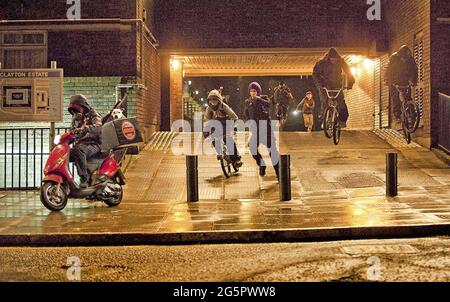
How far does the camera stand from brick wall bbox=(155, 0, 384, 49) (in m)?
17.8

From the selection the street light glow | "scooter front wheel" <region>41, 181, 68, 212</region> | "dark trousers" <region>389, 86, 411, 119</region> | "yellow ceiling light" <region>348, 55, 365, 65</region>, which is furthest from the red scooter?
the street light glow

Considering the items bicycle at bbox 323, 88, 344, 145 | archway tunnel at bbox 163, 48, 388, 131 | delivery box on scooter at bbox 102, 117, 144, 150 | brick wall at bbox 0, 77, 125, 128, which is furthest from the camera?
archway tunnel at bbox 163, 48, 388, 131

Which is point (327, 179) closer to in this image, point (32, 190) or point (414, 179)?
point (414, 179)

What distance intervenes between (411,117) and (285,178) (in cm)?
574

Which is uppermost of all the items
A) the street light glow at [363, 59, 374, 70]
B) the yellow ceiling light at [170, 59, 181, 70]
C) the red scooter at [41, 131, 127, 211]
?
the yellow ceiling light at [170, 59, 181, 70]

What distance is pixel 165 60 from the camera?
61.8 ft

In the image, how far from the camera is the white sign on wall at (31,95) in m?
11.5

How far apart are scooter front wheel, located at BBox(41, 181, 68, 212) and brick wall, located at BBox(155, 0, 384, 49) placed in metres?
9.67

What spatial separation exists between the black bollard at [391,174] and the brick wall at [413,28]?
4557 mm

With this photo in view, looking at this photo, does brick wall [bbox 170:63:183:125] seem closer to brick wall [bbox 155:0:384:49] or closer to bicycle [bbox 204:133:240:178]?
brick wall [bbox 155:0:384:49]

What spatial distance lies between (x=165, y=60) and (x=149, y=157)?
612cm

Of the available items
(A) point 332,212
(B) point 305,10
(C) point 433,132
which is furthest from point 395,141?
(A) point 332,212

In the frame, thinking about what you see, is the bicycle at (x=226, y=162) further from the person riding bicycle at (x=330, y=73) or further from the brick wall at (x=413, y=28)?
the brick wall at (x=413, y=28)

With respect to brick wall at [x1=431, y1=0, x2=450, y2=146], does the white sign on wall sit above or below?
below
